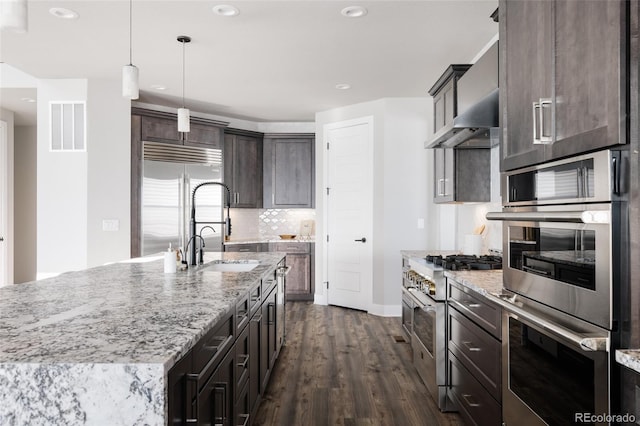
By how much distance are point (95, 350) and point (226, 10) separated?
8.78ft

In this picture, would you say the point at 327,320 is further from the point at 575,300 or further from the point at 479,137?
the point at 575,300

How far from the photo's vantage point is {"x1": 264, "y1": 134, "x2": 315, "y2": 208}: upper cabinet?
6.46m

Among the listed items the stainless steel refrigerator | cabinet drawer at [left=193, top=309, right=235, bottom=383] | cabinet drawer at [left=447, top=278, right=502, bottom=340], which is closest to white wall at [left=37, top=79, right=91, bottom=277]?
the stainless steel refrigerator

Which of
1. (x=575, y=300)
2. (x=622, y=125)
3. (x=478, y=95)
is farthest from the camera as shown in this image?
(x=478, y=95)

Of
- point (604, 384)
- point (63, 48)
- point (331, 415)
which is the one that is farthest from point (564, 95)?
point (63, 48)

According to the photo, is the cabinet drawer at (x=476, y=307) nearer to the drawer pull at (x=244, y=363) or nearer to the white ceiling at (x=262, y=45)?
the drawer pull at (x=244, y=363)

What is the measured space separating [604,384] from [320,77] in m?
3.86

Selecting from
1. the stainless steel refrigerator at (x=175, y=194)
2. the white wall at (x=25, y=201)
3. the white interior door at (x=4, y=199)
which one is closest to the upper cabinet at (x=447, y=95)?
the stainless steel refrigerator at (x=175, y=194)

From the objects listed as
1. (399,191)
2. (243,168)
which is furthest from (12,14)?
(243,168)

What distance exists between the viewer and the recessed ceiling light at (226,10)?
298cm

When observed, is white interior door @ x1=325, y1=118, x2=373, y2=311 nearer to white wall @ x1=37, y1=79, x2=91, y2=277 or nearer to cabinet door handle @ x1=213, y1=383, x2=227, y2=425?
white wall @ x1=37, y1=79, x2=91, y2=277

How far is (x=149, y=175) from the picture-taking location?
16.0 feet

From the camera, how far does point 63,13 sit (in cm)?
309

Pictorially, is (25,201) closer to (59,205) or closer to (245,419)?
(59,205)
